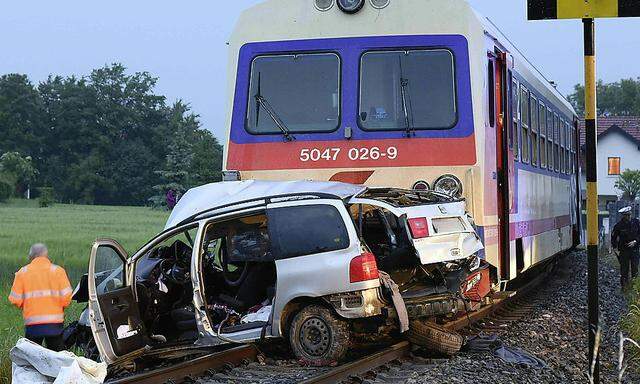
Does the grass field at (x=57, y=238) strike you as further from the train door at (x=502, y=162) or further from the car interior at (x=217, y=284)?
the train door at (x=502, y=162)

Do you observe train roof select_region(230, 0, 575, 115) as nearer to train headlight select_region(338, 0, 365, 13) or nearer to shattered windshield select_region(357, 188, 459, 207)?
train headlight select_region(338, 0, 365, 13)

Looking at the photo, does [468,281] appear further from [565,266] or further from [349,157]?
[565,266]

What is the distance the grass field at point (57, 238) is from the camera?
15.8 metres

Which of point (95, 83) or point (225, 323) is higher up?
point (95, 83)

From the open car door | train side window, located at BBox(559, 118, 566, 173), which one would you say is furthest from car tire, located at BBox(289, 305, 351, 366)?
train side window, located at BBox(559, 118, 566, 173)

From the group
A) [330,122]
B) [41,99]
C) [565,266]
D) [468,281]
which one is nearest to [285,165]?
[330,122]

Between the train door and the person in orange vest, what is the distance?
5.07 meters

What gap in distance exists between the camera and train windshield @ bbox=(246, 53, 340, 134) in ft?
38.4

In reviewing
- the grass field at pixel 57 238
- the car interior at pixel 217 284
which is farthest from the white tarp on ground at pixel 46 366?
the car interior at pixel 217 284

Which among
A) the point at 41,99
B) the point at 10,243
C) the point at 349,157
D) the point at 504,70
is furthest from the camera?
the point at 41,99

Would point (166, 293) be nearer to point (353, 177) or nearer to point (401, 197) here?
point (353, 177)

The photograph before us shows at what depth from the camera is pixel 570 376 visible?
9.83 m

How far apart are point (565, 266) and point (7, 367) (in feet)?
61.3

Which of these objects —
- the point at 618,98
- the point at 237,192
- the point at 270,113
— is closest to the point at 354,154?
the point at 270,113
